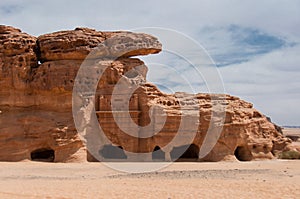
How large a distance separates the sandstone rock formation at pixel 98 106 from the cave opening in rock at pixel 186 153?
0.10 m

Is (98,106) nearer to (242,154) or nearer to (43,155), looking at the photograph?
(43,155)

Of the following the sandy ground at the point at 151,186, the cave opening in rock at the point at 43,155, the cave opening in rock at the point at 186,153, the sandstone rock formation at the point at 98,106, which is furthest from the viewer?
the cave opening in rock at the point at 186,153

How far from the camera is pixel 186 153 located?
113 feet

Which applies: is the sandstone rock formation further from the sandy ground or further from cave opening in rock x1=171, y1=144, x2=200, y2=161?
the sandy ground

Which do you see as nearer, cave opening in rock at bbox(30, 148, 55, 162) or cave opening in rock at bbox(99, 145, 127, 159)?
cave opening in rock at bbox(30, 148, 55, 162)

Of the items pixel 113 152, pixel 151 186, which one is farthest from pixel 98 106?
pixel 151 186

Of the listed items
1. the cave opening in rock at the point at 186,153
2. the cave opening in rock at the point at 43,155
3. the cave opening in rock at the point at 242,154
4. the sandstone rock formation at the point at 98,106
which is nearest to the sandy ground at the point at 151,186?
the sandstone rock formation at the point at 98,106

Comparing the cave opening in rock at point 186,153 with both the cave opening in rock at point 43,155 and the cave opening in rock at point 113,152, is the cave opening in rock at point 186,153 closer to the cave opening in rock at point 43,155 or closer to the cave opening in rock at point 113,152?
the cave opening in rock at point 113,152

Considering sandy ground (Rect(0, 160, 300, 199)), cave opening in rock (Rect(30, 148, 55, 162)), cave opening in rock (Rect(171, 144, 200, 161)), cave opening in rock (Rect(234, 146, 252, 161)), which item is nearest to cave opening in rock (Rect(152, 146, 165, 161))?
cave opening in rock (Rect(171, 144, 200, 161))

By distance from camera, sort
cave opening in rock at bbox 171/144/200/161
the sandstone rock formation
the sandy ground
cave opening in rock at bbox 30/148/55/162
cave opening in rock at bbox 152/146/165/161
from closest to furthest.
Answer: the sandy ground < the sandstone rock formation < cave opening in rock at bbox 30/148/55/162 < cave opening in rock at bbox 152/146/165/161 < cave opening in rock at bbox 171/144/200/161

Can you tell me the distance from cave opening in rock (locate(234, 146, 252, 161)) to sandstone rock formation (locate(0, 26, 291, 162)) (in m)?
0.09

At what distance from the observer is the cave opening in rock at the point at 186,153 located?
3299cm

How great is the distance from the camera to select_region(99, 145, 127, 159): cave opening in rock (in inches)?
1273

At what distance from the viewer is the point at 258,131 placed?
3506cm
